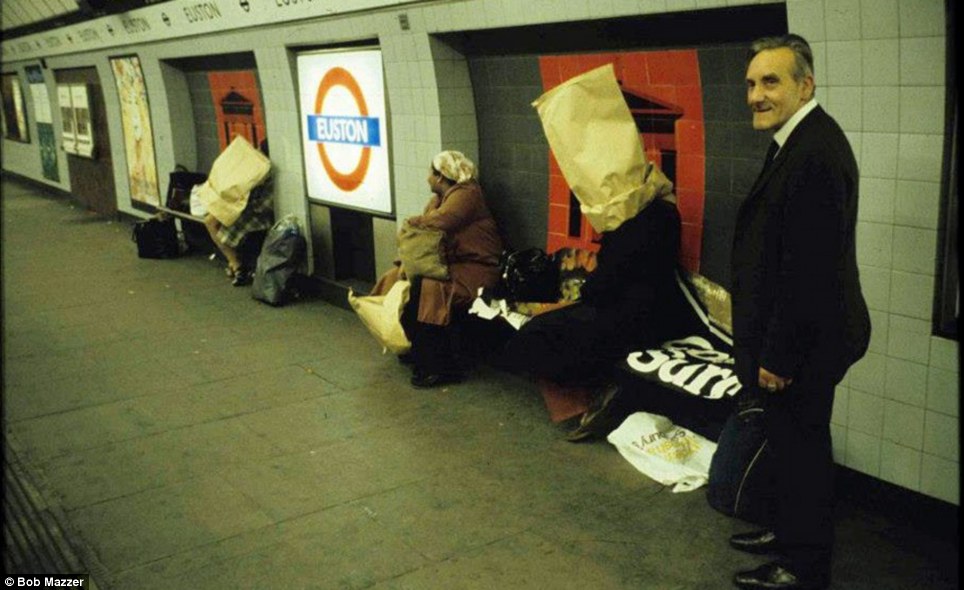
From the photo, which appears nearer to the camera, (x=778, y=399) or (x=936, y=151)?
(x=778, y=399)

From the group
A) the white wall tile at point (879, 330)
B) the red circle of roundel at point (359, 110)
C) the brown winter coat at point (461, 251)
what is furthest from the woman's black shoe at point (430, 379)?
the white wall tile at point (879, 330)

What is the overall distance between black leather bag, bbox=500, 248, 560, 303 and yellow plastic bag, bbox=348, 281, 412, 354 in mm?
720

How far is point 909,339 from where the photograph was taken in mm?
3510

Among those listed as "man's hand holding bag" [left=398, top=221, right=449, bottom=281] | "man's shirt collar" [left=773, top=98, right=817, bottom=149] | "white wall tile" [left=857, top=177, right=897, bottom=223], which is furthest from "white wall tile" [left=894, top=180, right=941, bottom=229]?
"man's hand holding bag" [left=398, top=221, right=449, bottom=281]

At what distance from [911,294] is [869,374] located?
397mm

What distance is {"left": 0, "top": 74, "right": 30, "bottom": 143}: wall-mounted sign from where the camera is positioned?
58.5 feet

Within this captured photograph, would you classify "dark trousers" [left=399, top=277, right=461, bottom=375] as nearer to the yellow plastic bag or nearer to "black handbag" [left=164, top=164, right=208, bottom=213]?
the yellow plastic bag

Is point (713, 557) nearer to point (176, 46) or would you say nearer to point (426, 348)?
point (426, 348)

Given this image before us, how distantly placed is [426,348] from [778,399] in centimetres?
295

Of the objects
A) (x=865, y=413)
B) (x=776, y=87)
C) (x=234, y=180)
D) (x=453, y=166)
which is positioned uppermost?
(x=776, y=87)

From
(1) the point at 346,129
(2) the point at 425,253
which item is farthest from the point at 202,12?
(2) the point at 425,253

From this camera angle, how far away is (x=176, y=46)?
9703 millimetres

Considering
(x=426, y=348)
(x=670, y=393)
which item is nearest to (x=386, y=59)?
(x=426, y=348)

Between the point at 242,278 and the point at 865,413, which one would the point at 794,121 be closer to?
the point at 865,413
